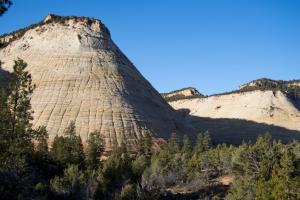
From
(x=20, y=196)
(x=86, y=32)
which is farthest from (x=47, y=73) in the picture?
(x=20, y=196)

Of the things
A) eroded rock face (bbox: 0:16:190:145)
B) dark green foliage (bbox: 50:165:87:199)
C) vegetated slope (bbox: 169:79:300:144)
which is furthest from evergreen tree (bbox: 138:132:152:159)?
vegetated slope (bbox: 169:79:300:144)

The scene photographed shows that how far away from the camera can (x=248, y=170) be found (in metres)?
37.9

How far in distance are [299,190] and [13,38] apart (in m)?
79.1

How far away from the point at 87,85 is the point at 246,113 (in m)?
60.7

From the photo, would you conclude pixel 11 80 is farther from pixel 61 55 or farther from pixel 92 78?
pixel 61 55

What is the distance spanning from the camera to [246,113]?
127 meters

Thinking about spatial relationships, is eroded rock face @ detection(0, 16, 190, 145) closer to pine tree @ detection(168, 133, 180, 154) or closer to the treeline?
pine tree @ detection(168, 133, 180, 154)

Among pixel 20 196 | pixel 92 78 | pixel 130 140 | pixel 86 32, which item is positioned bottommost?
pixel 20 196

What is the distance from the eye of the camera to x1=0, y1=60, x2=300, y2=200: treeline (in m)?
29.0

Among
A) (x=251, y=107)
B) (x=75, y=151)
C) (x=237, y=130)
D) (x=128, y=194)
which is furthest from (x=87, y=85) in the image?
(x=251, y=107)

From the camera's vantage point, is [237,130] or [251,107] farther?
[251,107]

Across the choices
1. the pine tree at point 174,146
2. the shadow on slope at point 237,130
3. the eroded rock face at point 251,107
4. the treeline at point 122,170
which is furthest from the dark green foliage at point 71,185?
the eroded rock face at point 251,107

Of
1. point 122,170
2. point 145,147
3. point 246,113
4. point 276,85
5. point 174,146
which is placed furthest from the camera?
point 276,85

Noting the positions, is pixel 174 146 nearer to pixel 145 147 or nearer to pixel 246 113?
pixel 145 147
